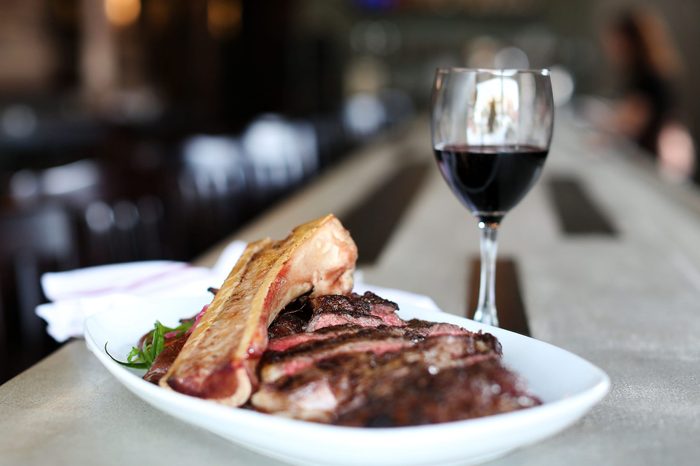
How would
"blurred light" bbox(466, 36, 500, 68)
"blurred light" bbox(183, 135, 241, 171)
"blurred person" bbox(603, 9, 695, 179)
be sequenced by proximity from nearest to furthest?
"blurred light" bbox(183, 135, 241, 171) < "blurred person" bbox(603, 9, 695, 179) < "blurred light" bbox(466, 36, 500, 68)

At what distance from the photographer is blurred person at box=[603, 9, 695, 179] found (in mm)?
5387

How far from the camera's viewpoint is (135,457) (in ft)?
2.07

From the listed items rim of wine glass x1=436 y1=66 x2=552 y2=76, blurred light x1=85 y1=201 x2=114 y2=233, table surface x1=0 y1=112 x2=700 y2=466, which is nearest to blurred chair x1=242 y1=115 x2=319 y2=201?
table surface x1=0 y1=112 x2=700 y2=466

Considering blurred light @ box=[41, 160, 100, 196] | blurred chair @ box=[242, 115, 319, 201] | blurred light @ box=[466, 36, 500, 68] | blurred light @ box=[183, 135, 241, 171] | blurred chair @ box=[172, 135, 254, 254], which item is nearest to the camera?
blurred light @ box=[41, 160, 100, 196]

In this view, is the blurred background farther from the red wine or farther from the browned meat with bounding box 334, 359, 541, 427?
the browned meat with bounding box 334, 359, 541, 427

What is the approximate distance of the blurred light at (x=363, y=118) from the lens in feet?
21.9

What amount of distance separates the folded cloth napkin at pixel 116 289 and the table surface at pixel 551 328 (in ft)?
0.12

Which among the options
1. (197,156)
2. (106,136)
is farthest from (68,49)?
(197,156)

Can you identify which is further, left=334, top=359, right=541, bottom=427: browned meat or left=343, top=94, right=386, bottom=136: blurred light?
left=343, top=94, right=386, bottom=136: blurred light

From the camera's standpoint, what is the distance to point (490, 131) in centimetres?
95

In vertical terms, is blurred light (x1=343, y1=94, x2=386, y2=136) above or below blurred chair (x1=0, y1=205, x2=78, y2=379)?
below

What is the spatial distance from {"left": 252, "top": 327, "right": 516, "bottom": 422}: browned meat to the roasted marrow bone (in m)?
0.03

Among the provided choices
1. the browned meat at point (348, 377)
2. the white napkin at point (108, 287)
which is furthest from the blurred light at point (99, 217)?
the browned meat at point (348, 377)

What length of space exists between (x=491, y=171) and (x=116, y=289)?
1.70 feet
